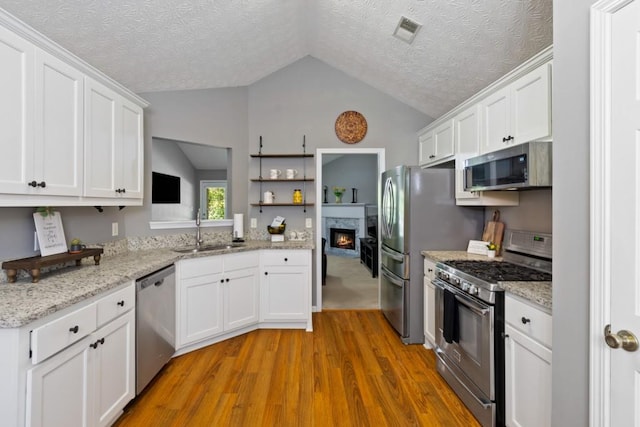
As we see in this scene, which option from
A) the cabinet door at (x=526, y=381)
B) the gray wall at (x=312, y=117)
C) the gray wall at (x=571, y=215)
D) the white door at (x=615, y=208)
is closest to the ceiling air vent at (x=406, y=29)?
the gray wall at (x=312, y=117)

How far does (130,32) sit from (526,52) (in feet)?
9.44

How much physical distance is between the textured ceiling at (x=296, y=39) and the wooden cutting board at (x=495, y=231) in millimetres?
1238

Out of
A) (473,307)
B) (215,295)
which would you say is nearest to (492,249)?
(473,307)

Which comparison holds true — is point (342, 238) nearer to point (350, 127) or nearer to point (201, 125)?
point (350, 127)

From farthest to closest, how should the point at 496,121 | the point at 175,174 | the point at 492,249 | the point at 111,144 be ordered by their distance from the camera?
the point at 175,174, the point at 492,249, the point at 496,121, the point at 111,144

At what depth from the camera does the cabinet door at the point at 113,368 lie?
1.61 m

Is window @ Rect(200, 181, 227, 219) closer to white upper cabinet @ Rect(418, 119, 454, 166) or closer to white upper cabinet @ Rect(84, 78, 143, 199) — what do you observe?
white upper cabinet @ Rect(84, 78, 143, 199)

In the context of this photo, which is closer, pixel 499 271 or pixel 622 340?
pixel 622 340

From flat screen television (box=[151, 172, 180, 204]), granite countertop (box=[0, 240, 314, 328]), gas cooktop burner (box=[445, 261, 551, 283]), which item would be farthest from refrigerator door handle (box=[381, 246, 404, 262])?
flat screen television (box=[151, 172, 180, 204])

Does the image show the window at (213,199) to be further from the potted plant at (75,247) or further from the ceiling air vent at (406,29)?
the ceiling air vent at (406,29)

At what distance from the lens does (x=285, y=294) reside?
3.27 m

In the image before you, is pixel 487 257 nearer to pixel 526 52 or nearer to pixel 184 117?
pixel 526 52

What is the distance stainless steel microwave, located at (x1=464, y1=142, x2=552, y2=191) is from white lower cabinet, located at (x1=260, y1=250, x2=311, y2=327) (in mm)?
1820

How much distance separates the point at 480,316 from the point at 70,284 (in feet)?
7.84
